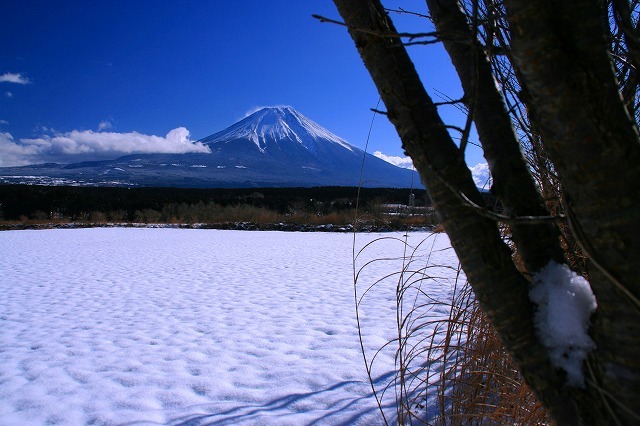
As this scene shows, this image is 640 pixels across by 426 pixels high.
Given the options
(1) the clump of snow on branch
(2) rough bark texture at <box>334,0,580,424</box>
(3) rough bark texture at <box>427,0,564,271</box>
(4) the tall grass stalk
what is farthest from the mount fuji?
(1) the clump of snow on branch

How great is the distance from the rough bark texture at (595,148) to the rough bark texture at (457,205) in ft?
0.43

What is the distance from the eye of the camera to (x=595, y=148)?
2.12 feet

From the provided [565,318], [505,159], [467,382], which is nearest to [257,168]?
[467,382]

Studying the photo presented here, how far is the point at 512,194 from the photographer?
91 cm

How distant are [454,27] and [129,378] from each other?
3149 mm

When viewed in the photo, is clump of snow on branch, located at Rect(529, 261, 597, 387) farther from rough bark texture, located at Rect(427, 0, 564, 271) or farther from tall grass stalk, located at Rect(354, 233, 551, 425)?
tall grass stalk, located at Rect(354, 233, 551, 425)

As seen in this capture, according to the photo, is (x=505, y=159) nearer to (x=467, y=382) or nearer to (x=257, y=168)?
(x=467, y=382)

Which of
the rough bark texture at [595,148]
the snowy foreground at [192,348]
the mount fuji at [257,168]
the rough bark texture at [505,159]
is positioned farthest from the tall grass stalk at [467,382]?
the mount fuji at [257,168]

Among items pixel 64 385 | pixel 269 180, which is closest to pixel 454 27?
pixel 64 385

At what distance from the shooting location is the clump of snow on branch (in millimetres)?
765

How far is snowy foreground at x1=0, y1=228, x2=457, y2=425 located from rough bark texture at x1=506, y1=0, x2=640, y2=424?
2.62 ft

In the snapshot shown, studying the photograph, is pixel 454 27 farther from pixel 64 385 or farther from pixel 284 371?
pixel 64 385

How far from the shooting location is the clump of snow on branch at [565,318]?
2.51 ft

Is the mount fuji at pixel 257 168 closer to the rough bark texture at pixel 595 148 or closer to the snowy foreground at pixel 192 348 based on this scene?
the snowy foreground at pixel 192 348
